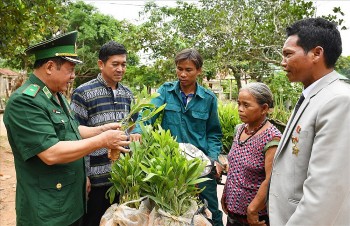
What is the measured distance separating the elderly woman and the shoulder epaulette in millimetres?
1355

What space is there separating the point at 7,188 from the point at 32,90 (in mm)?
4386

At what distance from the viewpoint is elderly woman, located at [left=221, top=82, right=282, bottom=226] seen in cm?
214

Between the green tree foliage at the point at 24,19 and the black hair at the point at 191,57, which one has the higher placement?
the green tree foliage at the point at 24,19

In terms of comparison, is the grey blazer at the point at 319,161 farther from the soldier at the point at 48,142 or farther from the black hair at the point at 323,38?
the soldier at the point at 48,142

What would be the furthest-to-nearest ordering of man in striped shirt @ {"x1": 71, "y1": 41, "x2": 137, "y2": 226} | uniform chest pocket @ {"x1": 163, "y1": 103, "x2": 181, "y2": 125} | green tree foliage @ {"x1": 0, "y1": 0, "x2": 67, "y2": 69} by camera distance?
green tree foliage @ {"x1": 0, "y1": 0, "x2": 67, "y2": 69}
uniform chest pocket @ {"x1": 163, "y1": 103, "x2": 181, "y2": 125}
man in striped shirt @ {"x1": 71, "y1": 41, "x2": 137, "y2": 226}

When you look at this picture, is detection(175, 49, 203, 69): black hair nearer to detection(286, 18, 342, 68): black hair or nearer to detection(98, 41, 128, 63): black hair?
detection(98, 41, 128, 63): black hair

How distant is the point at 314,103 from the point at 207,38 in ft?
24.7

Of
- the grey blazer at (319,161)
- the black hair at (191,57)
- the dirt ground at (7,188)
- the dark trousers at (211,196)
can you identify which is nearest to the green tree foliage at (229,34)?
the black hair at (191,57)

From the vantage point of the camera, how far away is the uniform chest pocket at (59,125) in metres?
2.01

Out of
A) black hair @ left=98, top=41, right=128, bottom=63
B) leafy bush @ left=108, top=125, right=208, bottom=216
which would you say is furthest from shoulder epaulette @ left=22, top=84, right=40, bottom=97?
black hair @ left=98, top=41, right=128, bottom=63

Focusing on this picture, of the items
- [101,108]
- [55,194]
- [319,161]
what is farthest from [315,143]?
[101,108]

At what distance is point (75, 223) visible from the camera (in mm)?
2186

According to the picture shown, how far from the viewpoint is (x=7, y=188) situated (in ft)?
18.3

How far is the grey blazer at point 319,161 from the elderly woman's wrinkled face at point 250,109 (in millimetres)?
756
